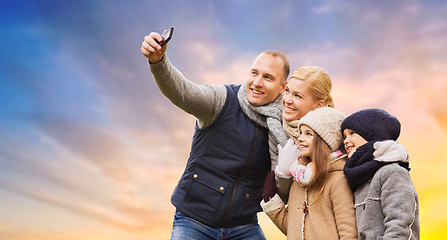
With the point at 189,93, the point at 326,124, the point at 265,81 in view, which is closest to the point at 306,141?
the point at 326,124

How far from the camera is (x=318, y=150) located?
3504 mm

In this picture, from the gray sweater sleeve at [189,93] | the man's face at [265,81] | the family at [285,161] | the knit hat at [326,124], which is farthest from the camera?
the man's face at [265,81]

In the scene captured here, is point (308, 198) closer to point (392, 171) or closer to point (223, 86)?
point (392, 171)

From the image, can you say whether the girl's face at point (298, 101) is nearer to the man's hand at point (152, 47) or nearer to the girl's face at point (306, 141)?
the girl's face at point (306, 141)

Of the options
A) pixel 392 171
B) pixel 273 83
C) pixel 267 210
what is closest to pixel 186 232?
pixel 267 210

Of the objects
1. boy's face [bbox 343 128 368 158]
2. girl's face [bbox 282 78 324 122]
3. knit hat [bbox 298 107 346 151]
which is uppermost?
girl's face [bbox 282 78 324 122]

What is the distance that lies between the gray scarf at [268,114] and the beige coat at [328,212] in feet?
1.67

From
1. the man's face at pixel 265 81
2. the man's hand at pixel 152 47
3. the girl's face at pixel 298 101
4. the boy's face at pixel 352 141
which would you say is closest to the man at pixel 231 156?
the man's face at pixel 265 81

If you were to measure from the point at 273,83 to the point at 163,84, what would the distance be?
1010 mm

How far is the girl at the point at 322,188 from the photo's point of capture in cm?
336

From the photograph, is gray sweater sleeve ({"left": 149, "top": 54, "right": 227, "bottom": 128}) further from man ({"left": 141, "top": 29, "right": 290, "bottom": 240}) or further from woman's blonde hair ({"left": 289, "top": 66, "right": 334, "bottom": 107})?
woman's blonde hair ({"left": 289, "top": 66, "right": 334, "bottom": 107})

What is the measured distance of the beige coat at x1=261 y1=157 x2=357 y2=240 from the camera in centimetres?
331

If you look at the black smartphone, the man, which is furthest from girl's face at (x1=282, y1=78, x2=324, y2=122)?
the black smartphone

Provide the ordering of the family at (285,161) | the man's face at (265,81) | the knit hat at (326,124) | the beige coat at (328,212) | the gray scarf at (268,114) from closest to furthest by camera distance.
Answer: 1. the family at (285,161)
2. the beige coat at (328,212)
3. the knit hat at (326,124)
4. the gray scarf at (268,114)
5. the man's face at (265,81)
